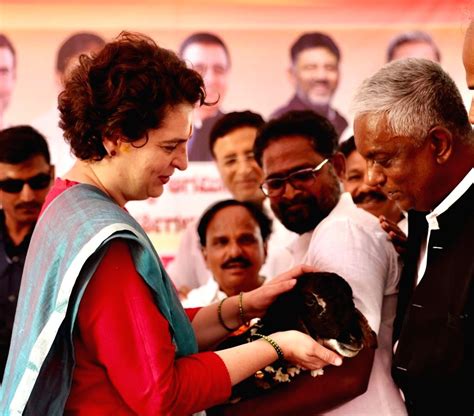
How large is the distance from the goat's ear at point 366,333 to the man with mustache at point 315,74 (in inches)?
131

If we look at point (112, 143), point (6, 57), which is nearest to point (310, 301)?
point (112, 143)

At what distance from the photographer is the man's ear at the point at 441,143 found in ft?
7.95

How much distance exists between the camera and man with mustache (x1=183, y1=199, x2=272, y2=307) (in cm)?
406

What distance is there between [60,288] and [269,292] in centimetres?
80

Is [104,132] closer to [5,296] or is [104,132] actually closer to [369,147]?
[369,147]

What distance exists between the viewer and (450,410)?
7.67 feet

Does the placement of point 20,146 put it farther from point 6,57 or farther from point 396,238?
point 396,238

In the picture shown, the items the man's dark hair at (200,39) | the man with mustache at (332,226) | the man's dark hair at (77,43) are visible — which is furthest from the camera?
the man's dark hair at (200,39)

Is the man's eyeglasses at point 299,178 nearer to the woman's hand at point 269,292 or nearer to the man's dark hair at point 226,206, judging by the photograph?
the woman's hand at point 269,292

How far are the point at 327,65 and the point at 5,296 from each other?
288 cm

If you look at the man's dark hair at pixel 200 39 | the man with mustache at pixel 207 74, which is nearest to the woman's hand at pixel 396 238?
the man with mustache at pixel 207 74

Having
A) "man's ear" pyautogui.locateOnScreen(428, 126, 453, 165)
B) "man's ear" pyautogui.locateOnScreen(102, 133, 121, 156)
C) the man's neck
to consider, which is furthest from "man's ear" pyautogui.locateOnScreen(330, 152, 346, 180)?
the man's neck

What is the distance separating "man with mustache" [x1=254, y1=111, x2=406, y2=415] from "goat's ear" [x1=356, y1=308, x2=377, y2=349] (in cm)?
3

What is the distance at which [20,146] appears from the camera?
4203 mm
